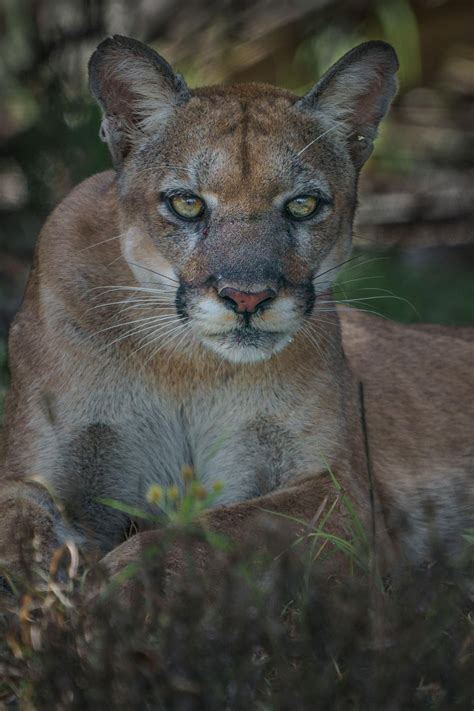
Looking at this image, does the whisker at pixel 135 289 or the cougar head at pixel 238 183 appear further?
the whisker at pixel 135 289

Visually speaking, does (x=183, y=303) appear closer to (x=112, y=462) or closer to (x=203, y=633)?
(x=112, y=462)

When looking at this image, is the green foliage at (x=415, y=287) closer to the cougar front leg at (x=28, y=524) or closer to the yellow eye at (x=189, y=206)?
the yellow eye at (x=189, y=206)

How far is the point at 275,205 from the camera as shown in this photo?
4.00 meters

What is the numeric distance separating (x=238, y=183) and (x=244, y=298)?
1.45ft

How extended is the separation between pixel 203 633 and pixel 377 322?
3.10 m

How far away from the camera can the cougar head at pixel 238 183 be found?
385cm

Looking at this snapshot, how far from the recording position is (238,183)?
3.96m

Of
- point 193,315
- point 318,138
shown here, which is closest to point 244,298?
point 193,315

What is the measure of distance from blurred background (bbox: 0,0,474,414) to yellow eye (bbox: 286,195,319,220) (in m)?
3.22

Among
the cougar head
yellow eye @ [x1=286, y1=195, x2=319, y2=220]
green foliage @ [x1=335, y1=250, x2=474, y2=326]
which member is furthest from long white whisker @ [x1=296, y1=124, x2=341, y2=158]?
green foliage @ [x1=335, y1=250, x2=474, y2=326]

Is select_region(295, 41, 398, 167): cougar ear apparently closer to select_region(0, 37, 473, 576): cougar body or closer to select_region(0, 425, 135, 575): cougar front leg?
select_region(0, 37, 473, 576): cougar body

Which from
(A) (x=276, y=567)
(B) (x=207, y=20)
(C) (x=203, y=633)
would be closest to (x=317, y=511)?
(A) (x=276, y=567)

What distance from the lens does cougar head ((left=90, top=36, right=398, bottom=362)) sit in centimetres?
385

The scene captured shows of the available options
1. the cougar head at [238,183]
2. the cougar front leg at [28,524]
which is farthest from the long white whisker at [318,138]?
the cougar front leg at [28,524]
